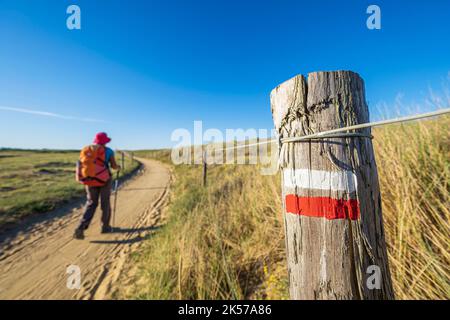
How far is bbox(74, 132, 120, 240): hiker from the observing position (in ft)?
14.1

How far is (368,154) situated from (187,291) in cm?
238

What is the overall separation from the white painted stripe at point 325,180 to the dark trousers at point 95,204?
16.0 ft

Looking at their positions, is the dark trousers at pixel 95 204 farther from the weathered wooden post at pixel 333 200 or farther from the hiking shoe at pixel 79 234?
the weathered wooden post at pixel 333 200

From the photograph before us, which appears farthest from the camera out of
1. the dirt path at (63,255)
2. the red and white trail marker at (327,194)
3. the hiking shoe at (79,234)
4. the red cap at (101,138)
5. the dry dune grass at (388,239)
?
the red cap at (101,138)

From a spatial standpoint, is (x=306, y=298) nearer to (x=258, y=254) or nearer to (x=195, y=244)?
(x=258, y=254)


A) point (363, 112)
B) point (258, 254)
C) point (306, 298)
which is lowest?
point (258, 254)

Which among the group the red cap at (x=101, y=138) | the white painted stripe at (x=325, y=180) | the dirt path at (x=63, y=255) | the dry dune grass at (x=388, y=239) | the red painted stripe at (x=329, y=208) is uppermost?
the red cap at (x=101, y=138)

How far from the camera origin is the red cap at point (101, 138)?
15.0 feet

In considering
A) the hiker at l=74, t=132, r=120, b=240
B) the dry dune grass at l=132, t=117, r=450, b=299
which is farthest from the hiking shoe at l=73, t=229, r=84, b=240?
the dry dune grass at l=132, t=117, r=450, b=299

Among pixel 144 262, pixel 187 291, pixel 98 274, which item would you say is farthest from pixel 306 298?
pixel 98 274

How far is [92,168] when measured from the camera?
170 inches

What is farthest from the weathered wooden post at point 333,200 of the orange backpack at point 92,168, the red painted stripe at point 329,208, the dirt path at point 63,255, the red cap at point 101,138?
the red cap at point 101,138

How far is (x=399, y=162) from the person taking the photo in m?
2.14

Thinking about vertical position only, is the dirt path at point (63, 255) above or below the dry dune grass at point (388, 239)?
below
